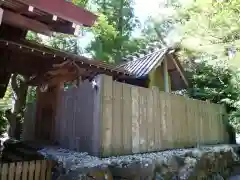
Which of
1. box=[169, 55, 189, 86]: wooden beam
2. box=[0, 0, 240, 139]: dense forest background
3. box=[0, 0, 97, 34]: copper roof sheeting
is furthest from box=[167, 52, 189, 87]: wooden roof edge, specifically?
box=[0, 0, 97, 34]: copper roof sheeting

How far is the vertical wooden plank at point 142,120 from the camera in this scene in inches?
197

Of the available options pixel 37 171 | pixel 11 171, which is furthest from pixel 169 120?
pixel 11 171

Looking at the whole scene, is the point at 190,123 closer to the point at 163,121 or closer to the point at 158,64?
the point at 163,121

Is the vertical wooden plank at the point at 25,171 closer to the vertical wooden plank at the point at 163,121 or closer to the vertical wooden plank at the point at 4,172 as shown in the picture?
the vertical wooden plank at the point at 4,172

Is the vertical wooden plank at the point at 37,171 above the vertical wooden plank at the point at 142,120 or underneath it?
underneath

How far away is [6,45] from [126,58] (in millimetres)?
11733

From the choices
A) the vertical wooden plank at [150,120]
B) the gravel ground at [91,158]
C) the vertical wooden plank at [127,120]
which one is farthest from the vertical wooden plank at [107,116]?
the vertical wooden plank at [150,120]

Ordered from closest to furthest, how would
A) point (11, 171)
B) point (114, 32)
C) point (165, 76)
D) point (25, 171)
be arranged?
point (11, 171) < point (25, 171) < point (165, 76) < point (114, 32)

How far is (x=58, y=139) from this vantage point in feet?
18.0

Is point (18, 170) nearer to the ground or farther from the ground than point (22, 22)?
nearer to the ground

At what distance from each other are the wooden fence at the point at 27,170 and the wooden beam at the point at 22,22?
2.21m

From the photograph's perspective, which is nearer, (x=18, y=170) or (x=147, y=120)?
(x=18, y=170)

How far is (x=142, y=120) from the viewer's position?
5105 mm

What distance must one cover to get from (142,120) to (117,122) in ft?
2.40
